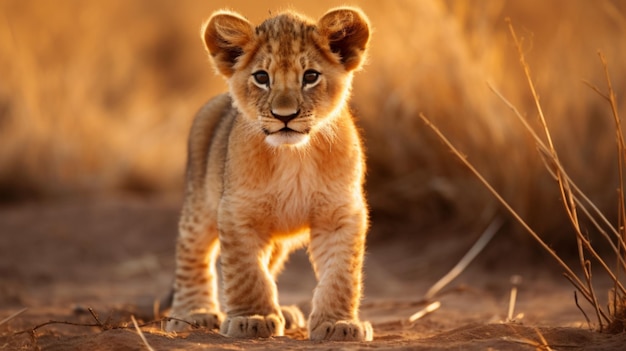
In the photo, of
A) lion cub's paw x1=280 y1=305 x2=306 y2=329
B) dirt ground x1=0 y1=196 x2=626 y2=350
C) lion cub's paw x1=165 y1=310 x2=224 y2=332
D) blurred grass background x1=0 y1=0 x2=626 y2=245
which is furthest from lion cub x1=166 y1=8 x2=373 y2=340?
blurred grass background x1=0 y1=0 x2=626 y2=245

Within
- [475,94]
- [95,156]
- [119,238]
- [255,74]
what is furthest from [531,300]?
[95,156]

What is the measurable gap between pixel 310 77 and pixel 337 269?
0.92 meters

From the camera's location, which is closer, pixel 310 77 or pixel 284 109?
pixel 284 109

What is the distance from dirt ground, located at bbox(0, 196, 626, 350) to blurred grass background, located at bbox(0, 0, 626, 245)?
379mm

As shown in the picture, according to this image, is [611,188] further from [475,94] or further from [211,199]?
[211,199]

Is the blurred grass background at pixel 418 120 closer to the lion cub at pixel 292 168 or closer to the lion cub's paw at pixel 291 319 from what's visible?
the lion cub at pixel 292 168

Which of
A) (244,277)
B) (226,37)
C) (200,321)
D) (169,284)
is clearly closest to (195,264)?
(200,321)

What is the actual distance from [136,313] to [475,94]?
3.51 meters

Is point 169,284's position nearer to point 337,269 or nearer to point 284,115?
point 337,269

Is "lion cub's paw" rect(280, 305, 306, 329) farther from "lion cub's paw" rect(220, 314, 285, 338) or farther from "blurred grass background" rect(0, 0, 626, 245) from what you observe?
"blurred grass background" rect(0, 0, 626, 245)

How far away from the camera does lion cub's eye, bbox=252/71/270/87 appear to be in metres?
4.56

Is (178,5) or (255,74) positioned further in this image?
(178,5)

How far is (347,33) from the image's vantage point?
189 inches

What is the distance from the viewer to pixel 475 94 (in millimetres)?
8039
